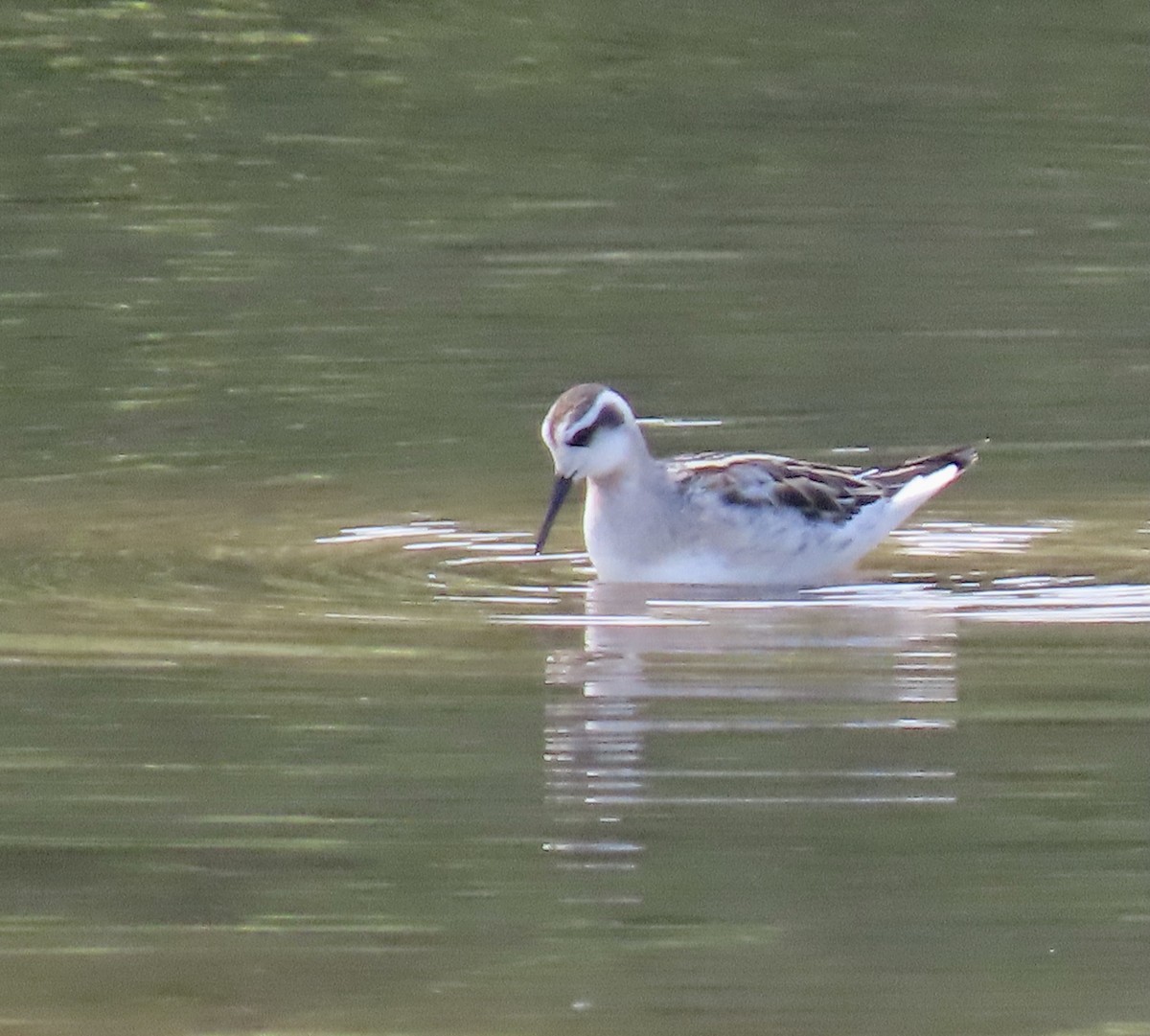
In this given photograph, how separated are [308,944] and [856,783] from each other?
1.92 meters

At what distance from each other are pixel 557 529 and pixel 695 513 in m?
1.45

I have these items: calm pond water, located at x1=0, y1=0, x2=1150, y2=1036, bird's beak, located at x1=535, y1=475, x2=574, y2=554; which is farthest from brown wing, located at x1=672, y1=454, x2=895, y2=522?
bird's beak, located at x1=535, y1=475, x2=574, y2=554

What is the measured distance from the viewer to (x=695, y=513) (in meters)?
12.8

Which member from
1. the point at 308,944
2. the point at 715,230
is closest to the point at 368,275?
the point at 715,230

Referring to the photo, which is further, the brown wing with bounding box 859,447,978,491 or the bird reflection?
the brown wing with bounding box 859,447,978,491

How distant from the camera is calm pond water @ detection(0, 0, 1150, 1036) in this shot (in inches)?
318

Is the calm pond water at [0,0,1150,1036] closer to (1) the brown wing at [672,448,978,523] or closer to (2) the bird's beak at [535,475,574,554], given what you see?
(2) the bird's beak at [535,475,574,554]

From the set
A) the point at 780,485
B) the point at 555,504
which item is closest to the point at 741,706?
the point at 555,504

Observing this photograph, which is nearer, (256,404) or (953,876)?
(953,876)

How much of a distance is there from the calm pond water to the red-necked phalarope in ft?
0.56

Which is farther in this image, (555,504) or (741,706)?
(555,504)

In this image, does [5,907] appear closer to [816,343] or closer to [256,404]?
[256,404]

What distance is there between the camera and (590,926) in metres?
8.10

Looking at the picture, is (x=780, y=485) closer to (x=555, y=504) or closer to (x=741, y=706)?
(x=555, y=504)
